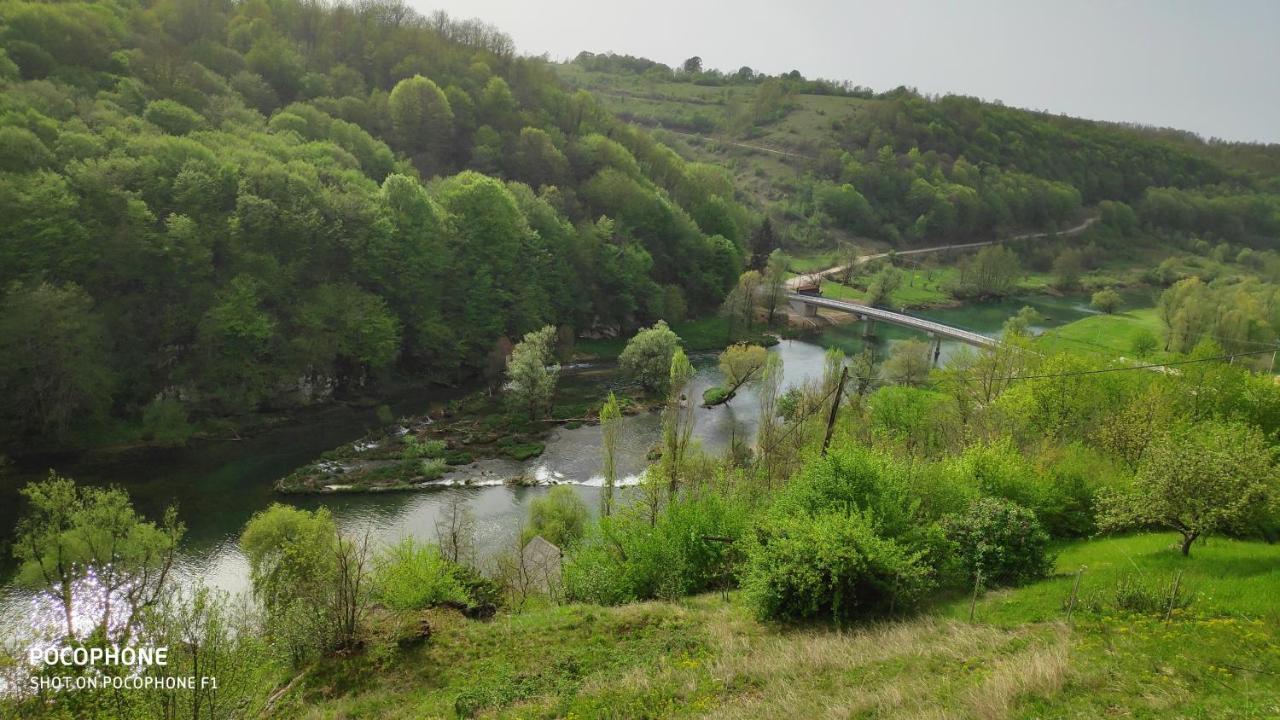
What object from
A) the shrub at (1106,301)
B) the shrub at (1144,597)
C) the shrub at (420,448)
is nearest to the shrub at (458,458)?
the shrub at (420,448)

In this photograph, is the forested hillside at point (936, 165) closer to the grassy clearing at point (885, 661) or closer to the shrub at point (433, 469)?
the shrub at point (433, 469)

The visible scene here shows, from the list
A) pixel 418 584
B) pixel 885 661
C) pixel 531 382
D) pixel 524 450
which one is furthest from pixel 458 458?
pixel 885 661

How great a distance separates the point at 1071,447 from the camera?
1026 inches

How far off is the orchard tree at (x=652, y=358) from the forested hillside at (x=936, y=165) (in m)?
70.0

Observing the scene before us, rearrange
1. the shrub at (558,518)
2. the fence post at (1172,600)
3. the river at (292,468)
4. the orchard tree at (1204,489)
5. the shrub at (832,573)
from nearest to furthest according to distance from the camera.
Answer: the fence post at (1172,600), the shrub at (832,573), the orchard tree at (1204,489), the shrub at (558,518), the river at (292,468)

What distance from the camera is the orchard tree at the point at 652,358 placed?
5338 cm

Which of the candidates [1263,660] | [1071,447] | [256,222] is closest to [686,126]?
[256,222]

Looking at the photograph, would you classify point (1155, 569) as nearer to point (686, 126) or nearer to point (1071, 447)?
point (1071, 447)

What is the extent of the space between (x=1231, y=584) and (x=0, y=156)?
2311 inches

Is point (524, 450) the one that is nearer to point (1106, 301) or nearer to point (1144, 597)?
point (1144, 597)

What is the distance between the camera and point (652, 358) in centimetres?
5359

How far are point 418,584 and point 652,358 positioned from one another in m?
33.7

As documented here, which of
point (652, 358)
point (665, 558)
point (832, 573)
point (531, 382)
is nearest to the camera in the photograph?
point (832, 573)

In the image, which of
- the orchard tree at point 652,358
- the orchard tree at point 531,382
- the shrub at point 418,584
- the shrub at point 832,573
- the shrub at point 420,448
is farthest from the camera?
the orchard tree at point 652,358
